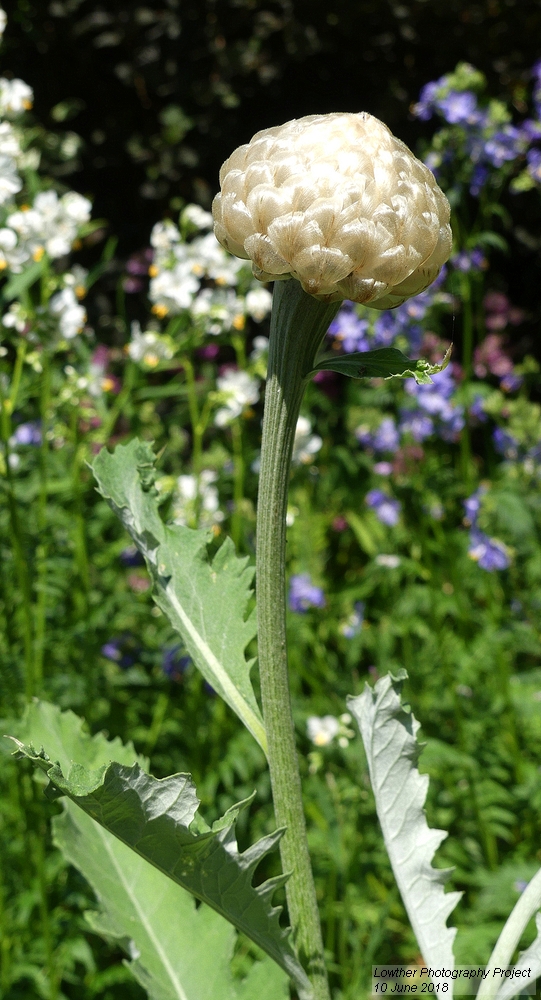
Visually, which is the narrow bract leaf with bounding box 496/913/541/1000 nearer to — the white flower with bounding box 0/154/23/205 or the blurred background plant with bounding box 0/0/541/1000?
the blurred background plant with bounding box 0/0/541/1000

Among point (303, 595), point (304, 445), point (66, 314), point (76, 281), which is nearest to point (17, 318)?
point (66, 314)

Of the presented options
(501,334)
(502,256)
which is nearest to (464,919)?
(501,334)

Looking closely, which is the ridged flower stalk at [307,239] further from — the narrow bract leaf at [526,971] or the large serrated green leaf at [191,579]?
the narrow bract leaf at [526,971]

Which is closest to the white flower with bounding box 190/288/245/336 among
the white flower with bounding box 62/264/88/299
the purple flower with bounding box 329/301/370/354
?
the white flower with bounding box 62/264/88/299

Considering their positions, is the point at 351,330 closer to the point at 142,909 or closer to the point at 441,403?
the point at 441,403

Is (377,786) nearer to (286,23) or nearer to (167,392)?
(167,392)
